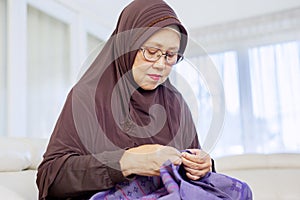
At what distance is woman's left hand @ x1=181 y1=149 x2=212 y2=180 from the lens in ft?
2.84

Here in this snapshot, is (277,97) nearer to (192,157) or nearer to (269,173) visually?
(269,173)

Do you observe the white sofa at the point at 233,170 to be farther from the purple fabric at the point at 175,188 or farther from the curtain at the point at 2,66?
the curtain at the point at 2,66

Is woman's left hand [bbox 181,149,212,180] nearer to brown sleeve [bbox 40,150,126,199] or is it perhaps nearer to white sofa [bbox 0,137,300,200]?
brown sleeve [bbox 40,150,126,199]

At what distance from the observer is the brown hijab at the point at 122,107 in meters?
0.90

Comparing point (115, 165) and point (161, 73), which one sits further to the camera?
point (161, 73)

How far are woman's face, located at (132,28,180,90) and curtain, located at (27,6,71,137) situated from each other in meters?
2.10

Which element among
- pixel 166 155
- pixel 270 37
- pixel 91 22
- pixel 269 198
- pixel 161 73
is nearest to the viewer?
pixel 166 155

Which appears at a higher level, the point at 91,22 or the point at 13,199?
the point at 91,22

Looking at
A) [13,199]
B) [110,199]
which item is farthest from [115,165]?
[13,199]

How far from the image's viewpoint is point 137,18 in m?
1.00

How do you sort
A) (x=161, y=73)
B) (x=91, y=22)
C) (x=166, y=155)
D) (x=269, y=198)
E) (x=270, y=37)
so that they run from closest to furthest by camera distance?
(x=166, y=155), (x=161, y=73), (x=269, y=198), (x=91, y=22), (x=270, y=37)

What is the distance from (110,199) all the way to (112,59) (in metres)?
0.37

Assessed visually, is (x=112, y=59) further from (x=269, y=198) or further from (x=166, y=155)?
(x=269, y=198)

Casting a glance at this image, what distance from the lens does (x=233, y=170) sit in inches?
67.7
